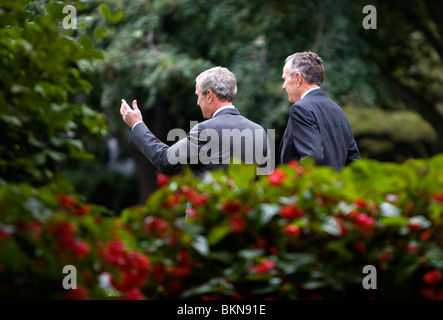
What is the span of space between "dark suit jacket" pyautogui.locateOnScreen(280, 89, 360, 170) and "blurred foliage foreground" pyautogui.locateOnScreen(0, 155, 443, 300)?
2098mm

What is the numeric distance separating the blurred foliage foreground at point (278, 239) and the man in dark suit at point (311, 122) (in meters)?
2.12

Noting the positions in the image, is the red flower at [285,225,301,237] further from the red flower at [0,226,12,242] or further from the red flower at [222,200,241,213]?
the red flower at [0,226,12,242]

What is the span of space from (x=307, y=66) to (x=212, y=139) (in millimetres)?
927

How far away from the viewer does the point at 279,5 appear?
39.8 ft

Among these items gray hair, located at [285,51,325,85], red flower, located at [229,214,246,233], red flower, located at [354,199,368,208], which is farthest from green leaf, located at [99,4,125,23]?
gray hair, located at [285,51,325,85]

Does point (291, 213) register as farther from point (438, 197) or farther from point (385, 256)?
point (438, 197)

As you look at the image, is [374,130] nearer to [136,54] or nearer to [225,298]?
[136,54]

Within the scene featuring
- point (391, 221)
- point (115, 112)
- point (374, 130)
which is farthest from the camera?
point (374, 130)

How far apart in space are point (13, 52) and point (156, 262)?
1.11 metres

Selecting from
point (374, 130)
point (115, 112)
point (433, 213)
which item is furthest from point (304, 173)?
point (374, 130)

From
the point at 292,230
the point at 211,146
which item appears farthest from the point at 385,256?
the point at 211,146

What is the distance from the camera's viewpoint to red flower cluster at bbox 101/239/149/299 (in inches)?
87.7

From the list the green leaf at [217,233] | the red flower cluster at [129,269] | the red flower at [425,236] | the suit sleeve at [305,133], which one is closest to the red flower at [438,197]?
the red flower at [425,236]

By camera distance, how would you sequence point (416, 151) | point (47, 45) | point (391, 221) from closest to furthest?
point (391, 221) < point (47, 45) < point (416, 151)
